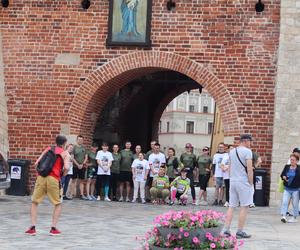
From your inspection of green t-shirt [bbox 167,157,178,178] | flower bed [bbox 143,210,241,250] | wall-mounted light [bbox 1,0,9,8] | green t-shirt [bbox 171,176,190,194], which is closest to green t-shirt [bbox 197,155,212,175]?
green t-shirt [bbox 167,157,178,178]

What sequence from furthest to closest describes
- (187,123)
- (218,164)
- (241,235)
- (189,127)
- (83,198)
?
1. (187,123)
2. (189,127)
3. (83,198)
4. (218,164)
5. (241,235)

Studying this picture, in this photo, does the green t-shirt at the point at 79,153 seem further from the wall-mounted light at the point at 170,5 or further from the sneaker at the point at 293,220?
the sneaker at the point at 293,220

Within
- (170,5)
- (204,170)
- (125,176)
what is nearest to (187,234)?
(204,170)

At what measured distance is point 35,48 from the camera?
17.7 meters

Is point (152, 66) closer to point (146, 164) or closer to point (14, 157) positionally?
point (146, 164)

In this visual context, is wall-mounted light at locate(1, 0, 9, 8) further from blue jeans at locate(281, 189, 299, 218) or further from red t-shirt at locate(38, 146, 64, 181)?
blue jeans at locate(281, 189, 299, 218)

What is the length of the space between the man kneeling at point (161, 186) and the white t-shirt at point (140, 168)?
39 cm

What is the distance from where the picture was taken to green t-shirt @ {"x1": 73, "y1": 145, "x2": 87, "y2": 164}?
16966 millimetres

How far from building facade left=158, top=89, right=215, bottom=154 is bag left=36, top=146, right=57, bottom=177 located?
54.7 meters

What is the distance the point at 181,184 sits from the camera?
16609mm

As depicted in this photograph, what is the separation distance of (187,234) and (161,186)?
30.9 ft

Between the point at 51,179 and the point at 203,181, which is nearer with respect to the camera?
the point at 51,179

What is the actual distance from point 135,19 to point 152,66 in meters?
1.23

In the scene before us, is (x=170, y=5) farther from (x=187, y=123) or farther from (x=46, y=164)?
(x=187, y=123)
